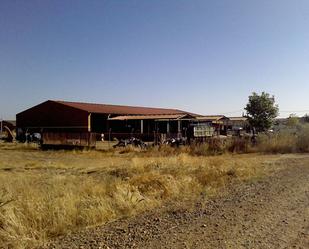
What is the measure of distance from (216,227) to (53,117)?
5765cm

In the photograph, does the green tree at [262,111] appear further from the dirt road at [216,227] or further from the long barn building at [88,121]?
the dirt road at [216,227]

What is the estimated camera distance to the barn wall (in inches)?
2351

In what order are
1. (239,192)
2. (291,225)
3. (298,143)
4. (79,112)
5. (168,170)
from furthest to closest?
(79,112)
(298,143)
(168,170)
(239,192)
(291,225)

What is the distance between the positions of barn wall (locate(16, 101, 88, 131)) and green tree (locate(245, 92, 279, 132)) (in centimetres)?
2329

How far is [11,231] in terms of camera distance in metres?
7.49

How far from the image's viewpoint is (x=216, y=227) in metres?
8.11

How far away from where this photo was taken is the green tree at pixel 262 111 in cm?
6375

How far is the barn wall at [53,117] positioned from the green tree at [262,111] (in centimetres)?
2329

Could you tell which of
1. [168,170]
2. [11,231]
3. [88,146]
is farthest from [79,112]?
[11,231]

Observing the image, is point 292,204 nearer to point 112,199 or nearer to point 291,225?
point 291,225

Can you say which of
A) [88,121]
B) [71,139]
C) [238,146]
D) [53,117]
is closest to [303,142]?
[238,146]

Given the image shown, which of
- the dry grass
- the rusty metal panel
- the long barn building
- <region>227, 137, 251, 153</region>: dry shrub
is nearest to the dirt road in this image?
<region>227, 137, 251, 153</region>: dry shrub

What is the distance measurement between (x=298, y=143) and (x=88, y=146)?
16271 millimetres

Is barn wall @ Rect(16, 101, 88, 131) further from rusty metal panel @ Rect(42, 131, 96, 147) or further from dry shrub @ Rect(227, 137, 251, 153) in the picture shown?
A: dry shrub @ Rect(227, 137, 251, 153)
